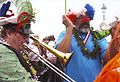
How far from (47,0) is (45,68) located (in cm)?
598

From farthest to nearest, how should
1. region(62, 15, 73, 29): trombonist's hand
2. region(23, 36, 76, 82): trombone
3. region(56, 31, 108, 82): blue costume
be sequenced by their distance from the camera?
region(62, 15, 73, 29): trombonist's hand < region(56, 31, 108, 82): blue costume < region(23, 36, 76, 82): trombone

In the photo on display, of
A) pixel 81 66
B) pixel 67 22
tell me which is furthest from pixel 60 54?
pixel 67 22

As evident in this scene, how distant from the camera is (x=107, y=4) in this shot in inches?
395

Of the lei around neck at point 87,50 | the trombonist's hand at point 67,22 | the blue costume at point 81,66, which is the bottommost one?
the blue costume at point 81,66

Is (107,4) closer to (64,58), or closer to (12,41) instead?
(64,58)

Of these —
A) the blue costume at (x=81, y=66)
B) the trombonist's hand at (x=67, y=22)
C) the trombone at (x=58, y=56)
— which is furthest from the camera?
the trombonist's hand at (x=67, y=22)

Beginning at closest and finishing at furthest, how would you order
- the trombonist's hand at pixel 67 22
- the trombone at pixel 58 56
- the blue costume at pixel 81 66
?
the trombone at pixel 58 56
the blue costume at pixel 81 66
the trombonist's hand at pixel 67 22

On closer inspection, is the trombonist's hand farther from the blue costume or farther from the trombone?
the trombone

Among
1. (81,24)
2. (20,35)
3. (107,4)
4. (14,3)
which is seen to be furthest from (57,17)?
(20,35)

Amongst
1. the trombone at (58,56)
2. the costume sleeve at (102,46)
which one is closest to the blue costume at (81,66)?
the costume sleeve at (102,46)

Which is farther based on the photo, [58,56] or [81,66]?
[81,66]

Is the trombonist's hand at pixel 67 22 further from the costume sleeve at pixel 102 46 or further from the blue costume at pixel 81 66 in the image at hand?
the costume sleeve at pixel 102 46

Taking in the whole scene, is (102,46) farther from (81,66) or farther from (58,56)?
(58,56)

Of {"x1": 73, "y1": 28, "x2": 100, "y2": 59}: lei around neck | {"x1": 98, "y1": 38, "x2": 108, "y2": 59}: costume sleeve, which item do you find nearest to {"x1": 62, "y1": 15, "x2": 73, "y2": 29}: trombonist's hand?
{"x1": 73, "y1": 28, "x2": 100, "y2": 59}: lei around neck
